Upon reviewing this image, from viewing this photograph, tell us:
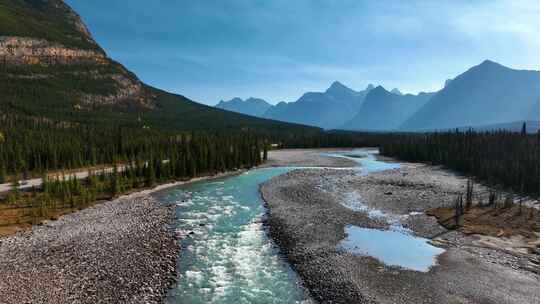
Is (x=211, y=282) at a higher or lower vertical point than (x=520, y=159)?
lower

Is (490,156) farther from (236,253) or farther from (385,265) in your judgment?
(236,253)

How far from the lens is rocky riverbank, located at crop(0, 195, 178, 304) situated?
1006 inches

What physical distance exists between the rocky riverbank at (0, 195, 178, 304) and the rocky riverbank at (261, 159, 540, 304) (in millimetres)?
13709

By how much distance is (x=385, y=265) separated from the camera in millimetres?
31906

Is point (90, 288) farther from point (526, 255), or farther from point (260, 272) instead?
point (526, 255)

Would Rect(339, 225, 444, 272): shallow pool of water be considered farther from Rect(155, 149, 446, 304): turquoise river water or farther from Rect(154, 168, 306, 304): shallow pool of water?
Rect(154, 168, 306, 304): shallow pool of water

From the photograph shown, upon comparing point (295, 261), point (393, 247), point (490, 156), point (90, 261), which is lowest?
point (295, 261)

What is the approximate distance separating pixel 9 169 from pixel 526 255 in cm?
10749

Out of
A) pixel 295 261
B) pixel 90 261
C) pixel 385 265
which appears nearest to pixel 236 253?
pixel 295 261

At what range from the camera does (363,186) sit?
75625 millimetres

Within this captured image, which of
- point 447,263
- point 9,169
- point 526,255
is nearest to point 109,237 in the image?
point 447,263

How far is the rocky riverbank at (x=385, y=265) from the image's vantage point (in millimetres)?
26391

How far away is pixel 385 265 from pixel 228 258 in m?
16.0

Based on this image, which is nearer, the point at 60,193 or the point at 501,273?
the point at 501,273
